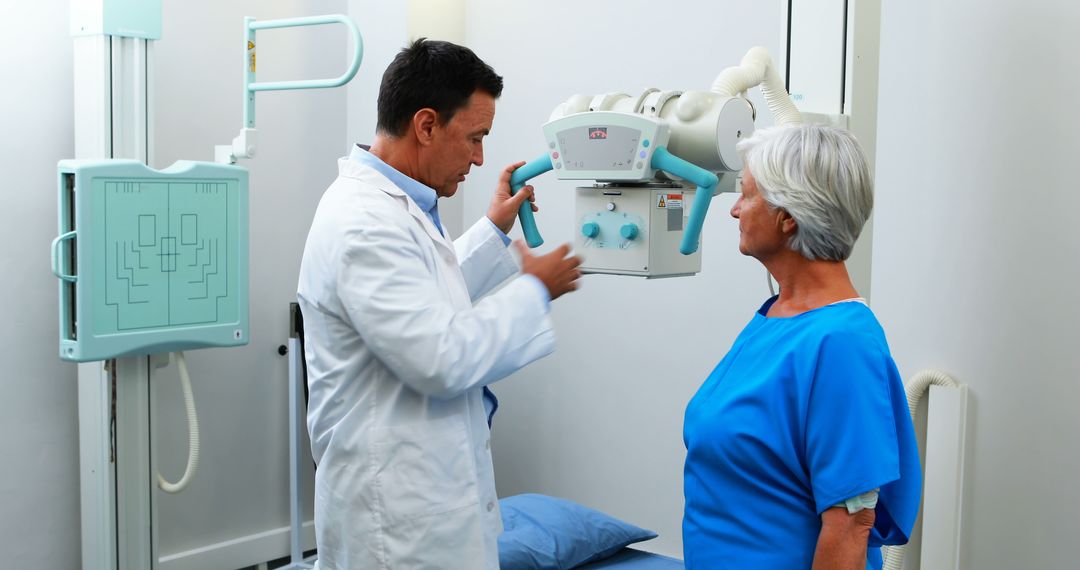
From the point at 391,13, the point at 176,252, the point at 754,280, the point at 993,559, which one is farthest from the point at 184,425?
the point at 993,559

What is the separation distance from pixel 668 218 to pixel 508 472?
206 cm

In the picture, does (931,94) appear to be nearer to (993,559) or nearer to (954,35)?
(954,35)

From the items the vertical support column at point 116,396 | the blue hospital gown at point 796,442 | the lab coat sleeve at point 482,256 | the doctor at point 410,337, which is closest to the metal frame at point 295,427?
the vertical support column at point 116,396

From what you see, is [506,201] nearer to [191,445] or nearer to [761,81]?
[761,81]

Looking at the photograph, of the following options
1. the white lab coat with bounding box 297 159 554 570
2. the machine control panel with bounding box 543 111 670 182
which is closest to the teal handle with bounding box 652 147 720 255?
the machine control panel with bounding box 543 111 670 182

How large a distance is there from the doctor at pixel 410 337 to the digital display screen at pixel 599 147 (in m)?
0.14

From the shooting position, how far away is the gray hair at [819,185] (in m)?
1.29

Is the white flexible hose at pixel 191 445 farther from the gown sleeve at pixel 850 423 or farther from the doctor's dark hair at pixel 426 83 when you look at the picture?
the gown sleeve at pixel 850 423

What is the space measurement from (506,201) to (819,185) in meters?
0.61

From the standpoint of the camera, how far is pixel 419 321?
1339 millimetres

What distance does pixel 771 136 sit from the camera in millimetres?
1363

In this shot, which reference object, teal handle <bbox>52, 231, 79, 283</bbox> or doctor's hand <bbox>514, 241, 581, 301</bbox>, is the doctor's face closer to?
doctor's hand <bbox>514, 241, 581, 301</bbox>

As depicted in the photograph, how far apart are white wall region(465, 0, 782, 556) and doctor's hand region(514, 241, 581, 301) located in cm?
144

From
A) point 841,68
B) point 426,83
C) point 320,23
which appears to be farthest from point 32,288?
point 841,68
